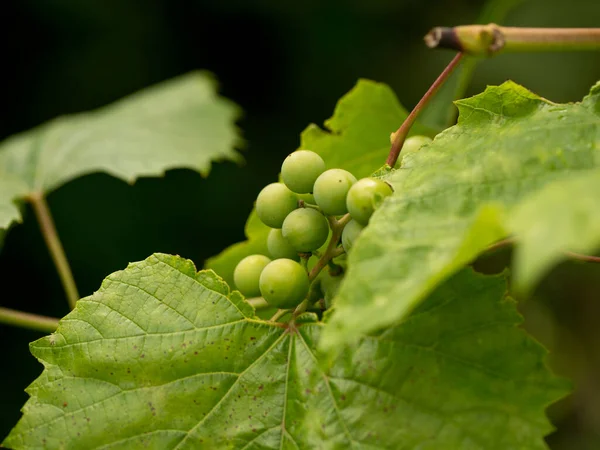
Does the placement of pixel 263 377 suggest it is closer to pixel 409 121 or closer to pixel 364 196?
pixel 364 196

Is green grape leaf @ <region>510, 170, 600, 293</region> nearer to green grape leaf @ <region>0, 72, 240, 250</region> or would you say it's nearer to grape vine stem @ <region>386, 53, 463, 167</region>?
grape vine stem @ <region>386, 53, 463, 167</region>

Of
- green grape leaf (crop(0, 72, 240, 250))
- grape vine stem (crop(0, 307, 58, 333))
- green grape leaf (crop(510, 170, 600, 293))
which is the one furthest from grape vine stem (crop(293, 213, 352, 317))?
green grape leaf (crop(0, 72, 240, 250))

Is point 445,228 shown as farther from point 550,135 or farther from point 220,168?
point 220,168

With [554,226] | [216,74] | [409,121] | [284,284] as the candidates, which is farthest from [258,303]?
[216,74]

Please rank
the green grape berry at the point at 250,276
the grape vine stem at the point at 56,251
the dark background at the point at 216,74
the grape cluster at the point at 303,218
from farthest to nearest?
1. the dark background at the point at 216,74
2. the grape vine stem at the point at 56,251
3. the green grape berry at the point at 250,276
4. the grape cluster at the point at 303,218

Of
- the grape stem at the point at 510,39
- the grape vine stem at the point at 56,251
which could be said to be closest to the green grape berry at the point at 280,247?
the grape stem at the point at 510,39

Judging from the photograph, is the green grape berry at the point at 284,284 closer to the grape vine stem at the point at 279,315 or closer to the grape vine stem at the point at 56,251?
the grape vine stem at the point at 279,315
